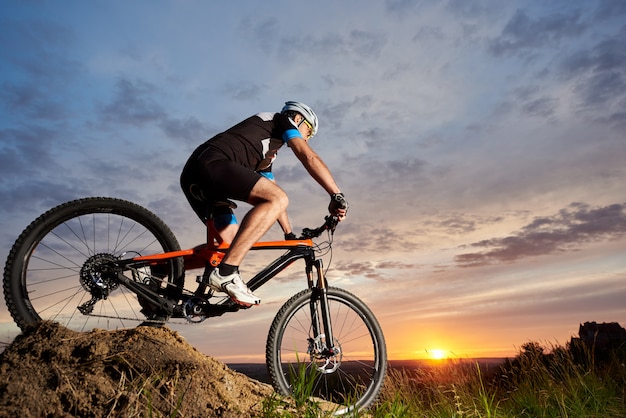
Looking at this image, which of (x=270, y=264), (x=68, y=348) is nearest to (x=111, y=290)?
(x=68, y=348)

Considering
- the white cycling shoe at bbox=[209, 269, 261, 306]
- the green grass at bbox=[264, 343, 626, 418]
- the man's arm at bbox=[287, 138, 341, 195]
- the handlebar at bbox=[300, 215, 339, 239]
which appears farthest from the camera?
the green grass at bbox=[264, 343, 626, 418]

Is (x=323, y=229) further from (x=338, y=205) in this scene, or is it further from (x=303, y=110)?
(x=303, y=110)

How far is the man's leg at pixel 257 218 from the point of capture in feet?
16.4

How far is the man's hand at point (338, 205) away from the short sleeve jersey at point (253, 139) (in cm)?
71

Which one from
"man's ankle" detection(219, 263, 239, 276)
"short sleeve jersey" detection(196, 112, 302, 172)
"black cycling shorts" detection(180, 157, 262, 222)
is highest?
"short sleeve jersey" detection(196, 112, 302, 172)

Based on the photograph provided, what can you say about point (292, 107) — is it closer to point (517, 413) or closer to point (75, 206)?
point (75, 206)

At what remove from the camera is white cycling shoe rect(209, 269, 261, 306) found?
16.3 feet

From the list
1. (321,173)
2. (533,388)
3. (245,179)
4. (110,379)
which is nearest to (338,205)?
(321,173)

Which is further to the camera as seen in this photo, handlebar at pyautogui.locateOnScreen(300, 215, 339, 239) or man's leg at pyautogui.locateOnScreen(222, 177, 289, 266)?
handlebar at pyautogui.locateOnScreen(300, 215, 339, 239)

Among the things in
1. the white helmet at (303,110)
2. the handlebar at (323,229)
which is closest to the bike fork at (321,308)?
the handlebar at (323,229)

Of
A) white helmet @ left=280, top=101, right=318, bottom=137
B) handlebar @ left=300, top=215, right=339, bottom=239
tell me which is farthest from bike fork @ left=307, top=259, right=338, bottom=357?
white helmet @ left=280, top=101, right=318, bottom=137

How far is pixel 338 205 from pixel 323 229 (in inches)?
17.9

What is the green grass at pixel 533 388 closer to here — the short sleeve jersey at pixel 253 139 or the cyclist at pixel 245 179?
the cyclist at pixel 245 179

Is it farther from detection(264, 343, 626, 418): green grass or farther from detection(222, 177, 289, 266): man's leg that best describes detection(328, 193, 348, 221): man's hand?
detection(264, 343, 626, 418): green grass
